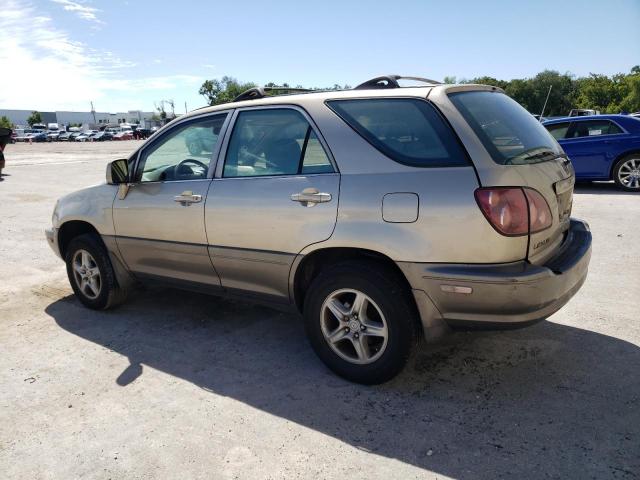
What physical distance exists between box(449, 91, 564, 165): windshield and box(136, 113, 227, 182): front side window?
1801 mm

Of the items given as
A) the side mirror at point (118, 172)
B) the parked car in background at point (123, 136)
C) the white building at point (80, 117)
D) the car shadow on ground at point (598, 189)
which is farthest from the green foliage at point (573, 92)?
the white building at point (80, 117)

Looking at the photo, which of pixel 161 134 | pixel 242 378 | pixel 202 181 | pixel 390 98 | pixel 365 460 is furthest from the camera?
pixel 161 134

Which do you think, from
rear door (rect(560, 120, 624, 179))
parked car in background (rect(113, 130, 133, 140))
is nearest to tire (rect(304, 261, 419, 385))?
rear door (rect(560, 120, 624, 179))

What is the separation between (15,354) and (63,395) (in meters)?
0.90

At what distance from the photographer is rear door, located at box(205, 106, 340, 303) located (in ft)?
10.3

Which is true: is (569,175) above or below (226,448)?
above

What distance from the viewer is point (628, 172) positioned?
→ 1006 cm

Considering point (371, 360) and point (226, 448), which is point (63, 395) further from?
point (371, 360)

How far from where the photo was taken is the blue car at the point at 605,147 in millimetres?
9914

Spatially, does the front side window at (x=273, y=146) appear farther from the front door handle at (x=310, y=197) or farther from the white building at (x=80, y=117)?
the white building at (x=80, y=117)

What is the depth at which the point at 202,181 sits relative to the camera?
146 inches

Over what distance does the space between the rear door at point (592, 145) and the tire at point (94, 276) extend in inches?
362

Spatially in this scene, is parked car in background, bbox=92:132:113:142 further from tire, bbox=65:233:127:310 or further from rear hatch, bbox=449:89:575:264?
rear hatch, bbox=449:89:575:264

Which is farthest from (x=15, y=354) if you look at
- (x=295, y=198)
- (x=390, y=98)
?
(x=390, y=98)
